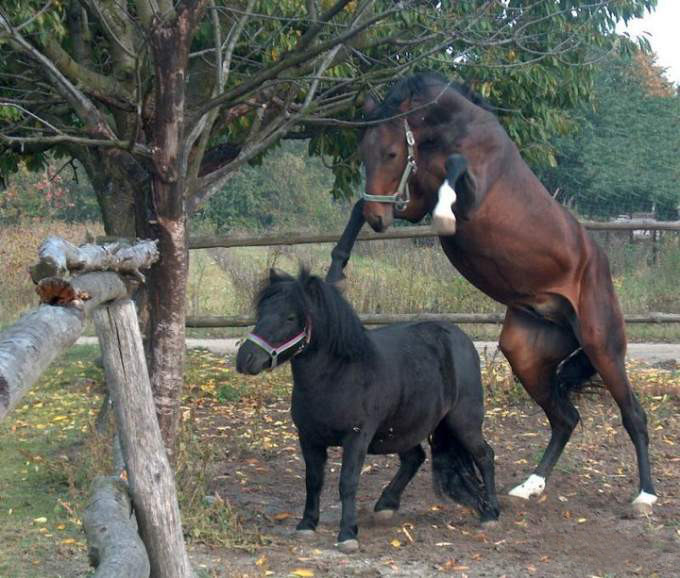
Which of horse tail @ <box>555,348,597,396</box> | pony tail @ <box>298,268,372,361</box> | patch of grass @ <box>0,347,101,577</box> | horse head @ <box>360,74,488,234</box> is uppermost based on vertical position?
horse head @ <box>360,74,488,234</box>

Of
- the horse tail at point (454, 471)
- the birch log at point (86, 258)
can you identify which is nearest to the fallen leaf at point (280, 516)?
the horse tail at point (454, 471)

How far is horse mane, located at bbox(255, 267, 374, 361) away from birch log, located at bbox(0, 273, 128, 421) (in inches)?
Result: 88.2

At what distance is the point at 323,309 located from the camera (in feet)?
18.2

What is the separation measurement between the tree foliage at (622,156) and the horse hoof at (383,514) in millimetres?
23599

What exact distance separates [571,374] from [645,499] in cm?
98

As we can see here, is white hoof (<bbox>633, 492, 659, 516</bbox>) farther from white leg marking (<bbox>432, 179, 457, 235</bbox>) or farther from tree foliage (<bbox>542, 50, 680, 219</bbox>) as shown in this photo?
tree foliage (<bbox>542, 50, 680, 219</bbox>)

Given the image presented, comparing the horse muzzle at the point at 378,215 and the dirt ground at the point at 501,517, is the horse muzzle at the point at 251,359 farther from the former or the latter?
the horse muzzle at the point at 378,215

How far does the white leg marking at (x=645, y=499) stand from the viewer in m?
6.41

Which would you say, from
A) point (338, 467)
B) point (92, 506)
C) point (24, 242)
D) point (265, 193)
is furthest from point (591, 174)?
point (92, 506)

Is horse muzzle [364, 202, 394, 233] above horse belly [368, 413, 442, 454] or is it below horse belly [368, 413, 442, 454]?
above

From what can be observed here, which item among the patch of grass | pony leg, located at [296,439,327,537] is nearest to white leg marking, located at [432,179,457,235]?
pony leg, located at [296,439,327,537]

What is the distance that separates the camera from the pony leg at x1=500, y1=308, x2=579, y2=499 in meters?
6.88

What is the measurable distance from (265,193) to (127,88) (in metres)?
26.7

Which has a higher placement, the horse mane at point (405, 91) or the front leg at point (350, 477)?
the horse mane at point (405, 91)
